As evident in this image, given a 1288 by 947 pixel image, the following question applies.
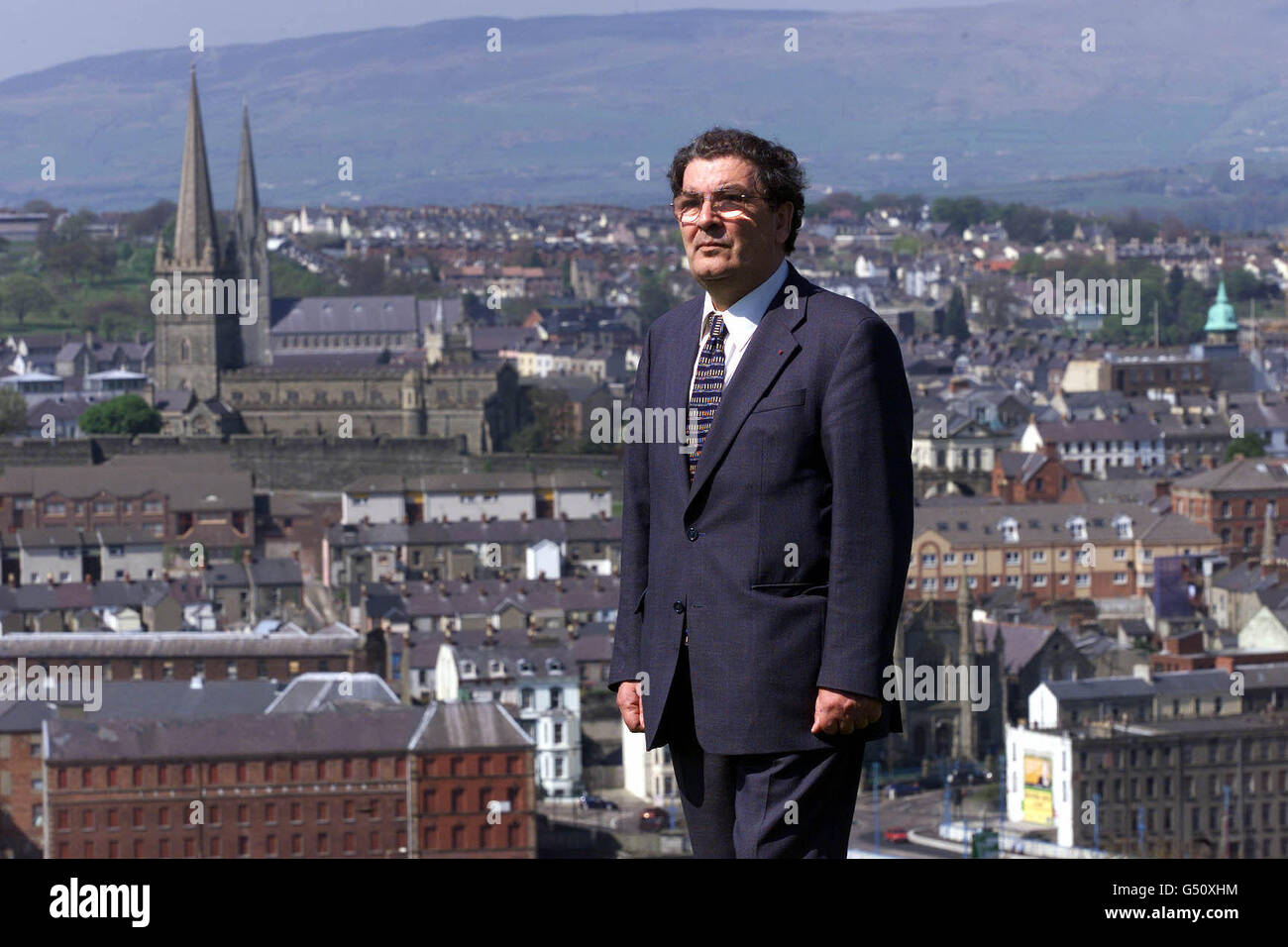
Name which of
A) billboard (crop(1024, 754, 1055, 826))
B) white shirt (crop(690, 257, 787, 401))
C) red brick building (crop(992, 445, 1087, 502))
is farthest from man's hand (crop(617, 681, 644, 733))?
red brick building (crop(992, 445, 1087, 502))

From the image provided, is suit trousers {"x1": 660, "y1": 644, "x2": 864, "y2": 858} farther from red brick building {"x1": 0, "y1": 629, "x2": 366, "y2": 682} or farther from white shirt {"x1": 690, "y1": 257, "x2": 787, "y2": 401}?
red brick building {"x1": 0, "y1": 629, "x2": 366, "y2": 682}

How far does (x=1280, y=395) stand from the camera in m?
51.4

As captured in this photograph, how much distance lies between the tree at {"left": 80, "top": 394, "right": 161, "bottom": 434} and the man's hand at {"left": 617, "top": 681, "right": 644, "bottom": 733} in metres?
47.7

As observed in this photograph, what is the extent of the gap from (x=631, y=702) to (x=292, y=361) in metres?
61.0

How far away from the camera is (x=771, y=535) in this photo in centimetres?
293

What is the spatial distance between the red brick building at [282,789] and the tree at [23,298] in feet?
→ 191

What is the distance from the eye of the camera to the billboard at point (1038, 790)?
2083 centimetres

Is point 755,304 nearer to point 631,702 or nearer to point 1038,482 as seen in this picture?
point 631,702

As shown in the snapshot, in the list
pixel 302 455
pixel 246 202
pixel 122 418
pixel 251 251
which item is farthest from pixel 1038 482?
pixel 246 202

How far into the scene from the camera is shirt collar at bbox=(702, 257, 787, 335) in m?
3.04

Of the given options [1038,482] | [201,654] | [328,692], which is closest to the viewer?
[328,692]

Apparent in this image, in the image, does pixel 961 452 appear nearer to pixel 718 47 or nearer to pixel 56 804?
pixel 56 804

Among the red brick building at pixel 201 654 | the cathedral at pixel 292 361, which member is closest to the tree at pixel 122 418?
the cathedral at pixel 292 361
